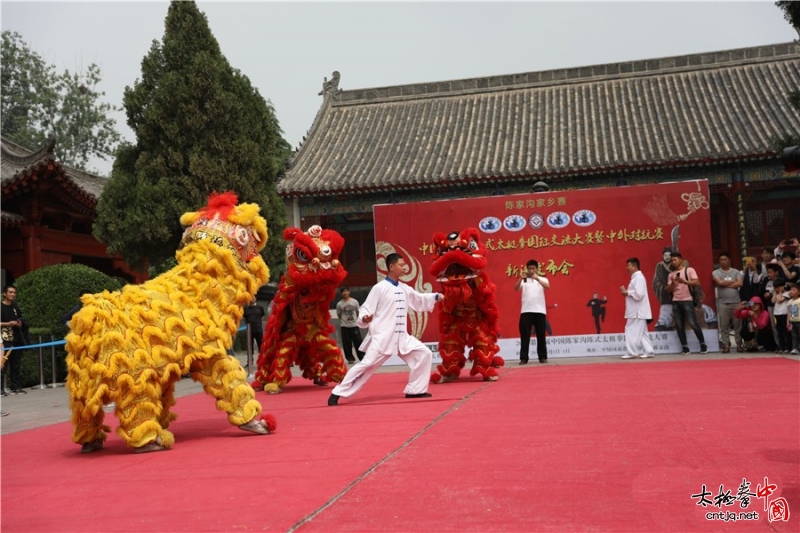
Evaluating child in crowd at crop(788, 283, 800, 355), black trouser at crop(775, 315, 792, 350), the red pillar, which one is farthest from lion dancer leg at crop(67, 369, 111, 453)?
the red pillar

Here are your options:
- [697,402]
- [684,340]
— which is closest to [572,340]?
[684,340]

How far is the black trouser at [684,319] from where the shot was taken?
46.0 ft

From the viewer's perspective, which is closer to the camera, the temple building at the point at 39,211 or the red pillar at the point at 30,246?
the temple building at the point at 39,211

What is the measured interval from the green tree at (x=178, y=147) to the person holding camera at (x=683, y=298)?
29.0 ft

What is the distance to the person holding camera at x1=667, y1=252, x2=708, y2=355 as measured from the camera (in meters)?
14.0

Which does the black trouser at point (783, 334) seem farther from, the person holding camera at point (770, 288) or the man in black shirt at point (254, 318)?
the man in black shirt at point (254, 318)

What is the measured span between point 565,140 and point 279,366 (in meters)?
14.2

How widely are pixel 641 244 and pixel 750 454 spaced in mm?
9889

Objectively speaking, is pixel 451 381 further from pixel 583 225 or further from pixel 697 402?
pixel 583 225

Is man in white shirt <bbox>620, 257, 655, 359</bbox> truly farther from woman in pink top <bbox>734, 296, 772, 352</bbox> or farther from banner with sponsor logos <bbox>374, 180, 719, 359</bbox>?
woman in pink top <bbox>734, 296, 772, 352</bbox>

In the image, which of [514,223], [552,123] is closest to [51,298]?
[514,223]

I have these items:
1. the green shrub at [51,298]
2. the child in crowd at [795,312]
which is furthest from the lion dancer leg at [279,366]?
the child in crowd at [795,312]

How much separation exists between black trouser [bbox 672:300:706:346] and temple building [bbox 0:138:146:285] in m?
12.0

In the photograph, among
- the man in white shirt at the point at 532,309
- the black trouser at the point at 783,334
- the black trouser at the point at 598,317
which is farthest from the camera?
the black trouser at the point at 598,317
